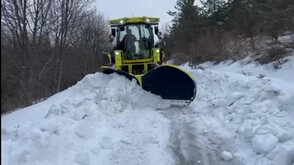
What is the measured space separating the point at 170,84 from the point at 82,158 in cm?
584

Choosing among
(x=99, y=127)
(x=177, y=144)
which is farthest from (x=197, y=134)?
(x=99, y=127)

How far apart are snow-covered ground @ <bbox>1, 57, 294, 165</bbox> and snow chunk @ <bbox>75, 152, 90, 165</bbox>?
0.05 ft

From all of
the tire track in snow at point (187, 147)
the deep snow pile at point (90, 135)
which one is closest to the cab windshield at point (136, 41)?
the deep snow pile at point (90, 135)

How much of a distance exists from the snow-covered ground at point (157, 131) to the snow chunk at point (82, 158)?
0.01m

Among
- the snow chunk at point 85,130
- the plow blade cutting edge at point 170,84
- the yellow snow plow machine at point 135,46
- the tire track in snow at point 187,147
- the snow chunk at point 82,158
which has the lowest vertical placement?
the tire track in snow at point 187,147

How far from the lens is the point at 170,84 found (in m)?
11.0

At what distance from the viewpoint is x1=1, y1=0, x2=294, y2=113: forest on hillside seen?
13570 mm

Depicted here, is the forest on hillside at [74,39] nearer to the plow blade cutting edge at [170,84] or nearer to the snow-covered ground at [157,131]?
the snow-covered ground at [157,131]

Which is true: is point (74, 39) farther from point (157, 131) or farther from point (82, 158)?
point (82, 158)

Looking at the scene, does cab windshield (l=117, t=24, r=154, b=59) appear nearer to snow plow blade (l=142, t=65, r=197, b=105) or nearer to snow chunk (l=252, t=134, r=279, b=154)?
snow plow blade (l=142, t=65, r=197, b=105)

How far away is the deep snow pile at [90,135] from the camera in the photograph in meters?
5.32

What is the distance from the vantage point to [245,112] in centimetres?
780

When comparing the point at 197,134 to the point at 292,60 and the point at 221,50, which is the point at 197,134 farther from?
the point at 221,50

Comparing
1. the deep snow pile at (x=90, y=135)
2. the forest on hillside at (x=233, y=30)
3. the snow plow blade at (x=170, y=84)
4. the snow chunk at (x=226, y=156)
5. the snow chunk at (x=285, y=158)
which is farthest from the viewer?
the forest on hillside at (x=233, y=30)
